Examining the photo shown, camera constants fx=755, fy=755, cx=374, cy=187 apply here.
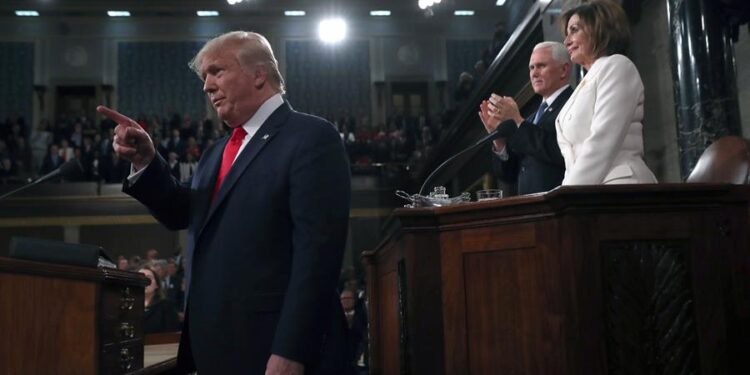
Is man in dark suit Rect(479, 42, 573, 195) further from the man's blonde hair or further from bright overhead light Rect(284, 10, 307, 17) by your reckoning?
bright overhead light Rect(284, 10, 307, 17)

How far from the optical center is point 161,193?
174cm

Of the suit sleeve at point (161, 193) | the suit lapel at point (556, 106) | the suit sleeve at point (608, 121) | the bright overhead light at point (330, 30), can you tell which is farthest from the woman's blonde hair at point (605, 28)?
the bright overhead light at point (330, 30)

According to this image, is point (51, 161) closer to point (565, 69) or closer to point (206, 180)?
point (565, 69)

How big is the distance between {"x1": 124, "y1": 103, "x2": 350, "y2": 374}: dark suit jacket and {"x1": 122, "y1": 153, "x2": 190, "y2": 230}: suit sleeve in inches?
5.1

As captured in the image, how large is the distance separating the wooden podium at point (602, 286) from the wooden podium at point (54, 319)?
102 cm

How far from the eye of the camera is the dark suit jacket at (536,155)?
224cm

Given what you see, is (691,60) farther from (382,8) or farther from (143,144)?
(382,8)

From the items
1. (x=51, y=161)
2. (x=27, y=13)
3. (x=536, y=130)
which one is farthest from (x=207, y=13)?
(x=536, y=130)

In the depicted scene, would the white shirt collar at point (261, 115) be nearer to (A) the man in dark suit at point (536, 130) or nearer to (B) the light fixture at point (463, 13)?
(A) the man in dark suit at point (536, 130)

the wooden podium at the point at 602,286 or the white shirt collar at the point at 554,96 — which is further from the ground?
the white shirt collar at the point at 554,96

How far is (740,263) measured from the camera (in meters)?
1.70

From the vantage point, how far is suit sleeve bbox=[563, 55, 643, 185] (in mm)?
1853

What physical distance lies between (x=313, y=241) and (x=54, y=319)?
→ 1126mm

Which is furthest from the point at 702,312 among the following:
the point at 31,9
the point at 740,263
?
the point at 31,9
